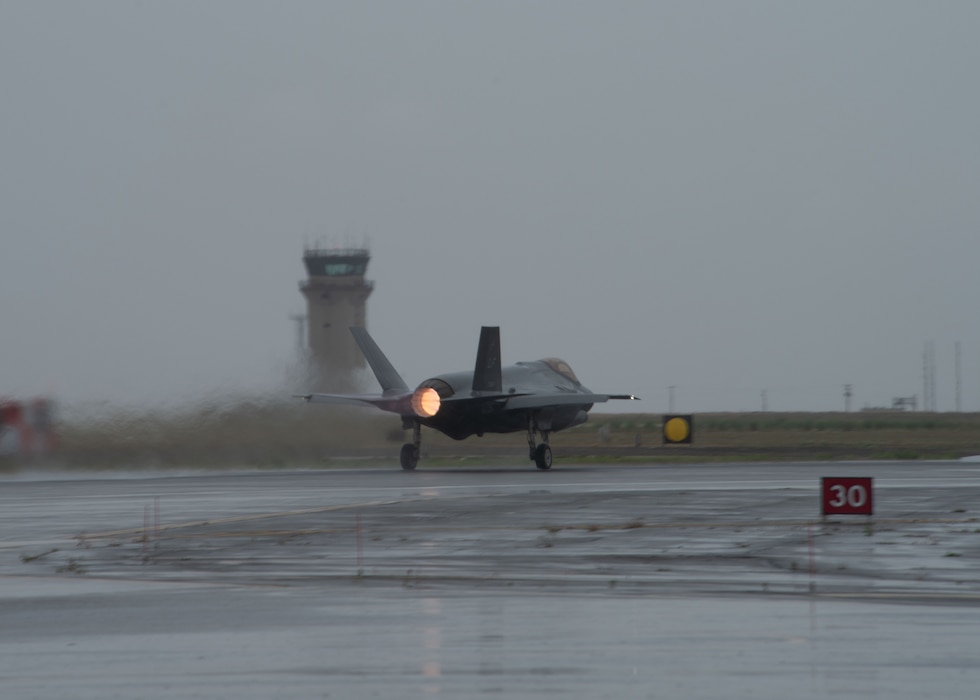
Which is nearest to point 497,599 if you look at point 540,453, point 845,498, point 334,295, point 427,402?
point 845,498

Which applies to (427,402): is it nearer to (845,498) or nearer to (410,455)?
(410,455)

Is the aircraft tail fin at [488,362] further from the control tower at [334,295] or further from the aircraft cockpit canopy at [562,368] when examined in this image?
the control tower at [334,295]

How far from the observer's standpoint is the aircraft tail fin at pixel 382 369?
44.4 metres

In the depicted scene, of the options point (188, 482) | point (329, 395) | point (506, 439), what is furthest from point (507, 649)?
point (506, 439)

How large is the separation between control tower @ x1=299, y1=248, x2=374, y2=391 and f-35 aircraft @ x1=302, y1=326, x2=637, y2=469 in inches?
1881

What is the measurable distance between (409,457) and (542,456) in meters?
4.36

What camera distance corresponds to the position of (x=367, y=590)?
13.8 meters

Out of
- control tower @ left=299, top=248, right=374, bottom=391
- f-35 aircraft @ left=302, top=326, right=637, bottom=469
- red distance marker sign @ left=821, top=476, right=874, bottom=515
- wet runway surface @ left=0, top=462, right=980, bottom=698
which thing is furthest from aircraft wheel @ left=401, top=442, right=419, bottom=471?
control tower @ left=299, top=248, right=374, bottom=391

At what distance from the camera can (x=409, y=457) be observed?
42656mm

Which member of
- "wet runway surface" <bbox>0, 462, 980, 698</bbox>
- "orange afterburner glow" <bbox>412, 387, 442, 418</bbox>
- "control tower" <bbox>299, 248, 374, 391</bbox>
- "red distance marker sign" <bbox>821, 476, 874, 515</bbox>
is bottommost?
"wet runway surface" <bbox>0, 462, 980, 698</bbox>

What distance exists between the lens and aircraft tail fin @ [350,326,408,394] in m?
44.4

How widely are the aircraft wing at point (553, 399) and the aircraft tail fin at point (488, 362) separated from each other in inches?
36.5

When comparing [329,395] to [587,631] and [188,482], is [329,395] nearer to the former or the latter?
[188,482]

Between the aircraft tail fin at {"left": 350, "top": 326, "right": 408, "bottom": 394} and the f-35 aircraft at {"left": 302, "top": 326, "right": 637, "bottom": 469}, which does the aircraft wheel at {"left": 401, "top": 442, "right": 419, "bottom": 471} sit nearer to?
the f-35 aircraft at {"left": 302, "top": 326, "right": 637, "bottom": 469}
